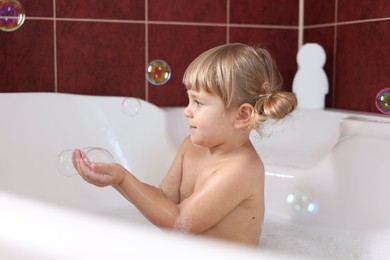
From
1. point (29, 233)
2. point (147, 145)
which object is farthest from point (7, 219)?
point (147, 145)

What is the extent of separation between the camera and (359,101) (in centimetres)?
195

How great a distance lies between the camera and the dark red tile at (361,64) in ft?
5.97

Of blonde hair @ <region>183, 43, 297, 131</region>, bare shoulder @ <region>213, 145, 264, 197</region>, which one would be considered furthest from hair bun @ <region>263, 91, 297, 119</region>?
bare shoulder @ <region>213, 145, 264, 197</region>

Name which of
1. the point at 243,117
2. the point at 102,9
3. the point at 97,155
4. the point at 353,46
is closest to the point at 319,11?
the point at 353,46

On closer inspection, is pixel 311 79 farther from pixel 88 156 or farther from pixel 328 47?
pixel 88 156

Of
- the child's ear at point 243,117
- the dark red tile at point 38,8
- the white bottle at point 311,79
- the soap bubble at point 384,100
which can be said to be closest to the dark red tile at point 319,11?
the white bottle at point 311,79

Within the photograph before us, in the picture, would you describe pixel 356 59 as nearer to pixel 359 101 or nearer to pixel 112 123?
pixel 359 101

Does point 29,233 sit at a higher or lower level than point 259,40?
lower

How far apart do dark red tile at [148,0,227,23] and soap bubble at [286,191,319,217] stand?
87cm

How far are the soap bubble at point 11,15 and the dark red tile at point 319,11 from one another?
3.61 feet

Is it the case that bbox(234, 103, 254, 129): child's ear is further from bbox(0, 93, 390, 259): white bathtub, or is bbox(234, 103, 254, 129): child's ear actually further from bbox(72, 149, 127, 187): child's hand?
bbox(0, 93, 390, 259): white bathtub

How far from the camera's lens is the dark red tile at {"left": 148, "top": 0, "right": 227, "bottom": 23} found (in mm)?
2101

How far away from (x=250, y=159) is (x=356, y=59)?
0.99m

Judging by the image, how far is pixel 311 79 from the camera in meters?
2.00
